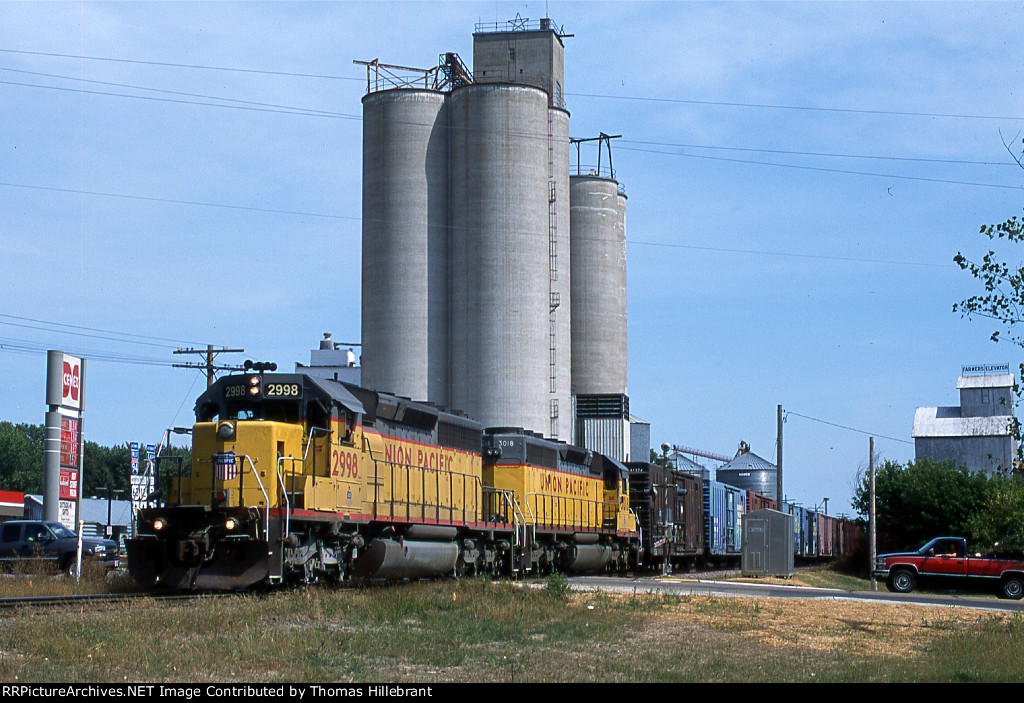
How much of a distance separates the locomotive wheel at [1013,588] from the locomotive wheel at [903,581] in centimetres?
245

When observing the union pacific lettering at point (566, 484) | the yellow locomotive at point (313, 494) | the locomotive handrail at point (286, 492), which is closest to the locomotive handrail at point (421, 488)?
the yellow locomotive at point (313, 494)

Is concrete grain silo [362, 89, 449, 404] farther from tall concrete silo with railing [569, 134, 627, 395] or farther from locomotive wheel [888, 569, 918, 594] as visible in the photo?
locomotive wheel [888, 569, 918, 594]

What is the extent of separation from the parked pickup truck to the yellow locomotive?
522 inches

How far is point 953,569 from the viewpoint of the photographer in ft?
104

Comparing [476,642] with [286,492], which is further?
[286,492]

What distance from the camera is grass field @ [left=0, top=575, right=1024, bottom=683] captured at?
11492 millimetres

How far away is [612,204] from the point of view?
229ft

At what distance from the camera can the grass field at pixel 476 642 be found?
452 inches

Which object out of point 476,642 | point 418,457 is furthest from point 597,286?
point 476,642

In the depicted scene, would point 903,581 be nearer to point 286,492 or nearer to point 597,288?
point 286,492

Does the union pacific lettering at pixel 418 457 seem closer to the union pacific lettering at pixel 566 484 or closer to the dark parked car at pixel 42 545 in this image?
the union pacific lettering at pixel 566 484

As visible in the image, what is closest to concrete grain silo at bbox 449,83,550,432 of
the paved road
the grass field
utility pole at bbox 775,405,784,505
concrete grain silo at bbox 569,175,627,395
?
concrete grain silo at bbox 569,175,627,395

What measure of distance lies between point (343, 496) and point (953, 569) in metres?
20.4

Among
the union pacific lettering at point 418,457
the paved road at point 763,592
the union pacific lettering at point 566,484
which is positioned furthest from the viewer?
the union pacific lettering at point 566,484
